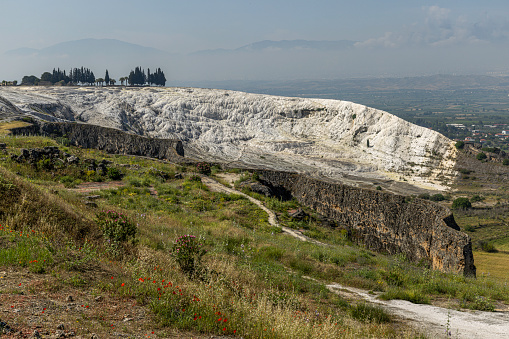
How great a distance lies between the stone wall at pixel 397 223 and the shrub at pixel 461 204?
30525 millimetres

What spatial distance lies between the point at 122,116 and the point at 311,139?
3437 cm

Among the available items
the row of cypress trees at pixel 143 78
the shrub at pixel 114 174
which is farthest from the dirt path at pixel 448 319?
the row of cypress trees at pixel 143 78

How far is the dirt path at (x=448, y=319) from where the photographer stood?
752 cm

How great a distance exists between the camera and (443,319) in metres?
8.34

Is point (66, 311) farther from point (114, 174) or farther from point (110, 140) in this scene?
point (110, 140)

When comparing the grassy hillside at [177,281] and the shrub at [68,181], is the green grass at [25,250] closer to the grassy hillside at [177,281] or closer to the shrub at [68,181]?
the grassy hillside at [177,281]

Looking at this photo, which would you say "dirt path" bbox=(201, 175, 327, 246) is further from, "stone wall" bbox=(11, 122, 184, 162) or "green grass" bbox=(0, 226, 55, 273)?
"green grass" bbox=(0, 226, 55, 273)

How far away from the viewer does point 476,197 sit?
52812 mm

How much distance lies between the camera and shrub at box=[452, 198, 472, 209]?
48.2m

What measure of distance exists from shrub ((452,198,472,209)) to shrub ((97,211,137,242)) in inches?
1861

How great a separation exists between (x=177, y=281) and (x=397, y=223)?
47.9 ft

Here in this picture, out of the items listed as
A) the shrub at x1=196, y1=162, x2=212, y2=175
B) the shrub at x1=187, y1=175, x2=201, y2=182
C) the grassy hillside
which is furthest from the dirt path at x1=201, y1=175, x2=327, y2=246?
the shrub at x1=196, y1=162, x2=212, y2=175

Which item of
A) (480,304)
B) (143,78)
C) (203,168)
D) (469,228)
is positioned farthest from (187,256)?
(143,78)

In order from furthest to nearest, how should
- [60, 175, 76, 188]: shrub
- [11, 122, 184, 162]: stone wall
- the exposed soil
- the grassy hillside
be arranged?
[11, 122, 184, 162]: stone wall < [60, 175, 76, 188]: shrub < the grassy hillside < the exposed soil
